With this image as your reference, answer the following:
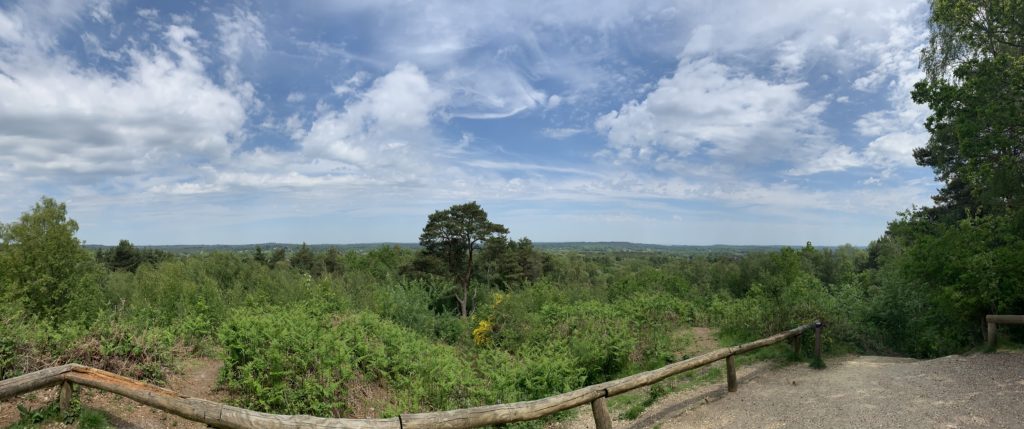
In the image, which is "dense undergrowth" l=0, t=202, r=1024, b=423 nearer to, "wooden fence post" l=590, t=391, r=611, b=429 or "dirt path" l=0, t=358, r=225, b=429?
"dirt path" l=0, t=358, r=225, b=429

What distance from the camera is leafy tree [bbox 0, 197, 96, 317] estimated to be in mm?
18984

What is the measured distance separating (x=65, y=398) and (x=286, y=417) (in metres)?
3.27

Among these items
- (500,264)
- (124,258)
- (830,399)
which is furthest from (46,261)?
(124,258)

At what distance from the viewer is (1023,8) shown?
26.4 ft

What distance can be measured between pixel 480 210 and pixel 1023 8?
24345mm

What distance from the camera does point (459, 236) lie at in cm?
2928

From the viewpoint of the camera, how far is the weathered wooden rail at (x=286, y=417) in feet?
11.4

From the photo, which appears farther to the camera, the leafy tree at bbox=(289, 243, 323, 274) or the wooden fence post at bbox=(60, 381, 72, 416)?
the leafy tree at bbox=(289, 243, 323, 274)

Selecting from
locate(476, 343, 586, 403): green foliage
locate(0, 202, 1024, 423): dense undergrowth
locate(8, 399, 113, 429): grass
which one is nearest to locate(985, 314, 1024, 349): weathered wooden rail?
locate(0, 202, 1024, 423): dense undergrowth

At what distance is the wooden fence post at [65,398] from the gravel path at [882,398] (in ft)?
21.8

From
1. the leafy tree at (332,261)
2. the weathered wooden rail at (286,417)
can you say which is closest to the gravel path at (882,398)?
the weathered wooden rail at (286,417)

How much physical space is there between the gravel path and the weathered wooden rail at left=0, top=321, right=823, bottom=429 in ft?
3.97

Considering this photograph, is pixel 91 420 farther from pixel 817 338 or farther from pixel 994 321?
pixel 994 321

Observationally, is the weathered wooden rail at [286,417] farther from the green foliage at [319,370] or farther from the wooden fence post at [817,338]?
the wooden fence post at [817,338]
